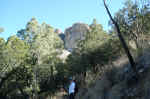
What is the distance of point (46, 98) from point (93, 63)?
12.7m

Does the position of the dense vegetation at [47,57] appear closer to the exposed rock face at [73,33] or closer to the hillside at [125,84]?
the hillside at [125,84]

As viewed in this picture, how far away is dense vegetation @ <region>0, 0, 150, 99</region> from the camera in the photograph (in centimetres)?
2260

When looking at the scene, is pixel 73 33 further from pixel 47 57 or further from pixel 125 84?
pixel 125 84

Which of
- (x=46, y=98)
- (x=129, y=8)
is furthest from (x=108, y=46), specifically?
(x=46, y=98)

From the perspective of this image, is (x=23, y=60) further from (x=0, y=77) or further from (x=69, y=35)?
(x=69, y=35)

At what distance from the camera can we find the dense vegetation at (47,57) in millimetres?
22597

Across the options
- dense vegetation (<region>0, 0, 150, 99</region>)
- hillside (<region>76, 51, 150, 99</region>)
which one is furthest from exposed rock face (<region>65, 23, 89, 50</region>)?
hillside (<region>76, 51, 150, 99</region>)

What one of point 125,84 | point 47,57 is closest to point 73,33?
point 47,57

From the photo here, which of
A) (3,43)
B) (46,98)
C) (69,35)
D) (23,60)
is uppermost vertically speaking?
(69,35)

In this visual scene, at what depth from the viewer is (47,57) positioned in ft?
96.7

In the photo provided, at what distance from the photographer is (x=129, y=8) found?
22.9m

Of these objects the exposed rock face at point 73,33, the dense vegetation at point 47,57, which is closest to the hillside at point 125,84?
the dense vegetation at point 47,57

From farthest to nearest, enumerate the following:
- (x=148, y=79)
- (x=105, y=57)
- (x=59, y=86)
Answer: (x=59, y=86)
(x=105, y=57)
(x=148, y=79)

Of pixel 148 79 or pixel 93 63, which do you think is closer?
pixel 148 79
